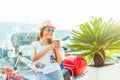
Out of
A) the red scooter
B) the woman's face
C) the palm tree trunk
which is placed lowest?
the red scooter

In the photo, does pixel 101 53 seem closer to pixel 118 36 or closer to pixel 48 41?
pixel 118 36

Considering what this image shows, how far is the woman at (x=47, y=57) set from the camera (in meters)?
2.54

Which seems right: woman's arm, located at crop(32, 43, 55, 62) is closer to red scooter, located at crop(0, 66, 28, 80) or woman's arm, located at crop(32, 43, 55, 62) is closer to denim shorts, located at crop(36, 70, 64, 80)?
denim shorts, located at crop(36, 70, 64, 80)

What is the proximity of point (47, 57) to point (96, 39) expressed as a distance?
1.41m

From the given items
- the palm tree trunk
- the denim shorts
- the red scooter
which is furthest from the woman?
the palm tree trunk

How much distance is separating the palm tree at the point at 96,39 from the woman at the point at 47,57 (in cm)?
→ 125

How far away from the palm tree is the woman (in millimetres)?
1250

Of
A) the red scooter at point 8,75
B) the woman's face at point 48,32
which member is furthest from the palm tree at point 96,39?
the woman's face at point 48,32

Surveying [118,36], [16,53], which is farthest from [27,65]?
[118,36]

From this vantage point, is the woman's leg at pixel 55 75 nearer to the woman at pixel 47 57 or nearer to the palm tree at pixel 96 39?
the woman at pixel 47 57

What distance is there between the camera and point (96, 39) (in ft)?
12.5

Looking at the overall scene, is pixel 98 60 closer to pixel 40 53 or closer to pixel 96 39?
pixel 96 39

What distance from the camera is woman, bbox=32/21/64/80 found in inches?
99.9

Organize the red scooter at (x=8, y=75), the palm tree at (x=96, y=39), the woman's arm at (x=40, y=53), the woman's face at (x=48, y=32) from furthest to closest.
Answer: the palm tree at (x=96, y=39)
the red scooter at (x=8, y=75)
the woman's face at (x=48, y=32)
the woman's arm at (x=40, y=53)
